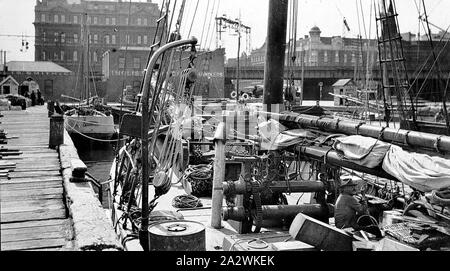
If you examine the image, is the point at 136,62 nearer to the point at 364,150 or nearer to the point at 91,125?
the point at 91,125

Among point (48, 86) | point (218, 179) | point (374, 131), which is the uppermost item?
point (48, 86)

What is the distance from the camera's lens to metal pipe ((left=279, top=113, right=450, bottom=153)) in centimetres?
625

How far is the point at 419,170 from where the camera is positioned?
565 cm

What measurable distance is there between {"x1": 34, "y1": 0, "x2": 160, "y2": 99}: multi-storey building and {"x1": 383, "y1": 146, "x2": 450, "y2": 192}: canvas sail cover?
72385mm

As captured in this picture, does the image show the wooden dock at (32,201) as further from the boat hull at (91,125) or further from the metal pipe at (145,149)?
the boat hull at (91,125)

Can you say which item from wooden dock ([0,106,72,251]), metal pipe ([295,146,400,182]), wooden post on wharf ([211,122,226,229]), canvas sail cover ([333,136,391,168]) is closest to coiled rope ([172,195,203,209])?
wooden post on wharf ([211,122,226,229])

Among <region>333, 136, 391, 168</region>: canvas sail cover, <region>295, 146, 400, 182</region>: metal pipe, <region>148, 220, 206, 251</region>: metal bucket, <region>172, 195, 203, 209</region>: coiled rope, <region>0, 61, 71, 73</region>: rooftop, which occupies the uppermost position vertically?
<region>0, 61, 71, 73</region>: rooftop

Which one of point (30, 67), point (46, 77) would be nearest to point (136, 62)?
point (46, 77)

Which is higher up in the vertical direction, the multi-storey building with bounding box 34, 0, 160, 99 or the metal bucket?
the multi-storey building with bounding box 34, 0, 160, 99

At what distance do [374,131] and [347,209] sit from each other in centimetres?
158

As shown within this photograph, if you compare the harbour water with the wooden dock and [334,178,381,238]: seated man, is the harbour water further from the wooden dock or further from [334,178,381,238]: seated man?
[334,178,381,238]: seated man

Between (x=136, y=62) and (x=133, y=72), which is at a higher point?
(x=136, y=62)

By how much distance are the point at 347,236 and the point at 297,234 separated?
75 cm
